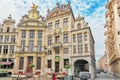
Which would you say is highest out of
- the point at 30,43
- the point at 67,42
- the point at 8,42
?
the point at 8,42

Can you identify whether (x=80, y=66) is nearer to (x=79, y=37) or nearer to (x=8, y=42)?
(x=79, y=37)

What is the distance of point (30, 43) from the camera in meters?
43.8

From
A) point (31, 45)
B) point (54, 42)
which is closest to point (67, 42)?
point (54, 42)

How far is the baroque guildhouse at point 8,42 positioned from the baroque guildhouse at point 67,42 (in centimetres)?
1224

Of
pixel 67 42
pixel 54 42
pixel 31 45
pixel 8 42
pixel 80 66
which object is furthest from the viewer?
pixel 8 42

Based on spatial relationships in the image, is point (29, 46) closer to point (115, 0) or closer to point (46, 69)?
point (46, 69)

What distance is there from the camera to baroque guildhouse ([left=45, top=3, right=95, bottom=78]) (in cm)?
3691

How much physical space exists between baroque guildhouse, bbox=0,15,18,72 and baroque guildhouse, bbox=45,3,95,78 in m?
12.2

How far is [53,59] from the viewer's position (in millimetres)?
40375

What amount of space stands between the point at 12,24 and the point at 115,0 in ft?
110

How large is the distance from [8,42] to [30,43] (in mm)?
8651

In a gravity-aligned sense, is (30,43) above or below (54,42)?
above

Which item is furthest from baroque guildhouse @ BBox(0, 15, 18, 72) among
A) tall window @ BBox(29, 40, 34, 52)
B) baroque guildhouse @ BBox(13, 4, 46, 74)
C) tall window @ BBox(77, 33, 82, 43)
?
tall window @ BBox(77, 33, 82, 43)

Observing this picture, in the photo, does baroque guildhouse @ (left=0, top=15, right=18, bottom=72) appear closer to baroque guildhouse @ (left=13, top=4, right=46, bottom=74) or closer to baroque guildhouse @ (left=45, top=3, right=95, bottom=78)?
baroque guildhouse @ (left=13, top=4, right=46, bottom=74)
